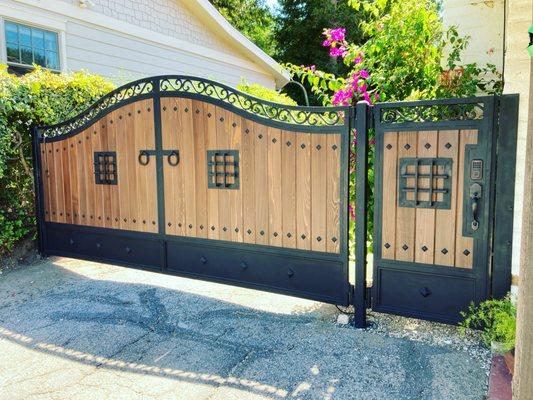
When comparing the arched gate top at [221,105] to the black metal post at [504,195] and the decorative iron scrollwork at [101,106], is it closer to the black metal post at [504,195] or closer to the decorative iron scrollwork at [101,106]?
the decorative iron scrollwork at [101,106]

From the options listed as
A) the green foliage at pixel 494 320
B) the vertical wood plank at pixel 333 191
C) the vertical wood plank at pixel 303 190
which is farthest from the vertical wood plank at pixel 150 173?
the green foliage at pixel 494 320

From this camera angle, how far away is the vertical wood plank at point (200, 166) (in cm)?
374

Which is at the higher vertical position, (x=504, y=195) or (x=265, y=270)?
(x=504, y=195)

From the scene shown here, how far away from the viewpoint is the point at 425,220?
2916mm

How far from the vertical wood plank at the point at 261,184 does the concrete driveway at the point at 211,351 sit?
0.65m

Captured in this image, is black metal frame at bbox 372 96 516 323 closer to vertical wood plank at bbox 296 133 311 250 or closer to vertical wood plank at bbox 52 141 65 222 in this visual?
vertical wood plank at bbox 296 133 311 250

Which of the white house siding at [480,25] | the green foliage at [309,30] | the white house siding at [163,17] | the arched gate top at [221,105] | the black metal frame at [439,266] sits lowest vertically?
the black metal frame at [439,266]

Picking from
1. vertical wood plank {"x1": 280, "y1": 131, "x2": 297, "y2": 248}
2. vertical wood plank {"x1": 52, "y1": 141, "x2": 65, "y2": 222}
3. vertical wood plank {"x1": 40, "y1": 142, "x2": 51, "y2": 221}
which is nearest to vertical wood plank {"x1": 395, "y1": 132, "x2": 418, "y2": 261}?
vertical wood plank {"x1": 280, "y1": 131, "x2": 297, "y2": 248}

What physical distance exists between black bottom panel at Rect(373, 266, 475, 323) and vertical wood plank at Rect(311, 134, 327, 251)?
0.49m

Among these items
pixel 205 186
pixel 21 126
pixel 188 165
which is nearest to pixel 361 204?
pixel 205 186

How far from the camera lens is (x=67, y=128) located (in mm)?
4672

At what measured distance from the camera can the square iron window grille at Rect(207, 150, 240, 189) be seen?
3.61 metres

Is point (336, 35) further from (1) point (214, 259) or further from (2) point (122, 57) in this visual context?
(2) point (122, 57)

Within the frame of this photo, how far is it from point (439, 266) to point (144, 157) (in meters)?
2.74
